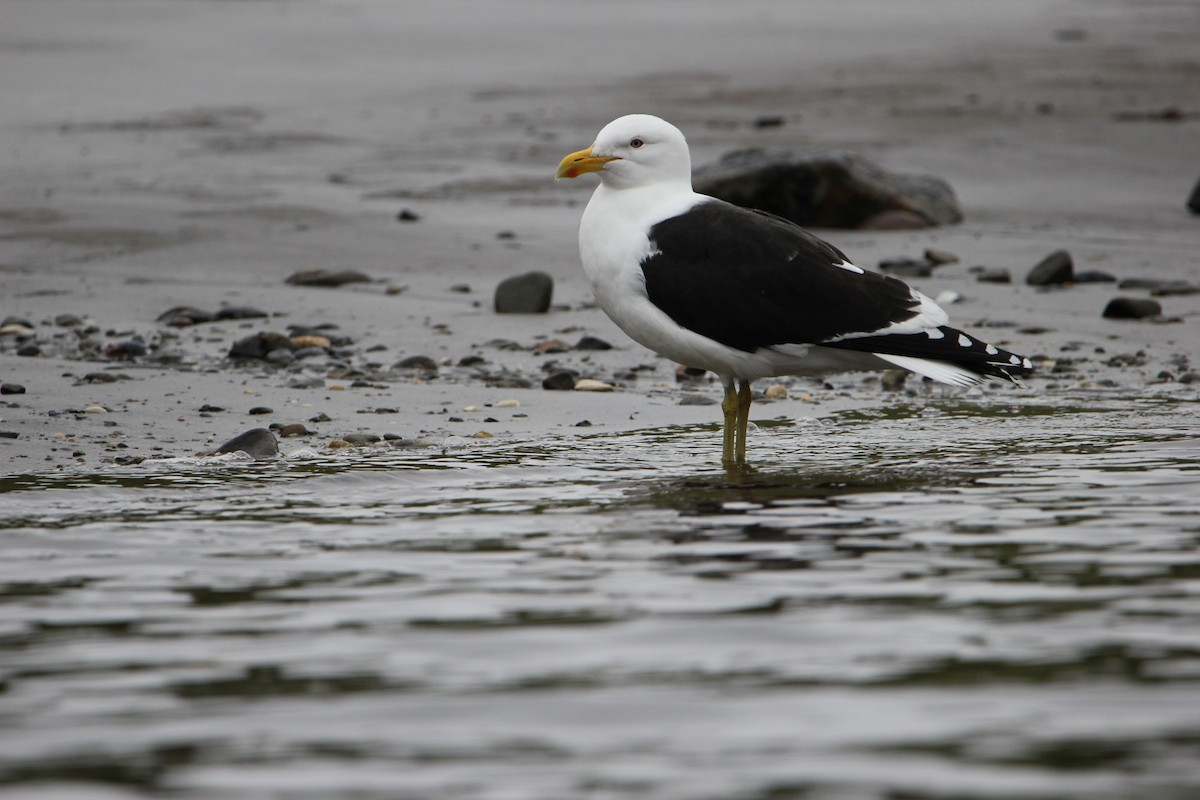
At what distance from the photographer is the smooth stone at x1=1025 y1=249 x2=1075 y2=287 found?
10.3m

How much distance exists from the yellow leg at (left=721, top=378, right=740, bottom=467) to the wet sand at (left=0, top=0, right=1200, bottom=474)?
12cm

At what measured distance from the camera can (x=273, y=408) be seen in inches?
301

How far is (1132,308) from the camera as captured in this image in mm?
9531

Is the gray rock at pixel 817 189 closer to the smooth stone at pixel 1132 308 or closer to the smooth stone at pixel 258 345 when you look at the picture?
the smooth stone at pixel 1132 308

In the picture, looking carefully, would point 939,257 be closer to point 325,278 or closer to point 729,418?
point 325,278

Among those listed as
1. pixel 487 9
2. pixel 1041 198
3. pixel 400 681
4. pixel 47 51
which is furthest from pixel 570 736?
pixel 487 9

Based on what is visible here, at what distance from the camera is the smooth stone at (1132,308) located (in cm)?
953

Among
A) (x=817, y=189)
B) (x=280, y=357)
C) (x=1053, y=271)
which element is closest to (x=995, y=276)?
(x=1053, y=271)

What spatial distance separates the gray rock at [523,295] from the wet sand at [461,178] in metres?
0.09

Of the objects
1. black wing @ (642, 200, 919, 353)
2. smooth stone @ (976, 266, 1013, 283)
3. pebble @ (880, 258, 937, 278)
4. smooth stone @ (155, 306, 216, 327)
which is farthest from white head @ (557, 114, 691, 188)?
smooth stone @ (976, 266, 1013, 283)

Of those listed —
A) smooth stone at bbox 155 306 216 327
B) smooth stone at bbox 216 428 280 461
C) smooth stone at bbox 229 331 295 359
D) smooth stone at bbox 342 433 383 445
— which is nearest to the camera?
smooth stone at bbox 216 428 280 461

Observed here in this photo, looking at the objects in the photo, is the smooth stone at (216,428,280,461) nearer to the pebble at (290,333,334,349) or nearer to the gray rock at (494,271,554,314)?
the pebble at (290,333,334,349)

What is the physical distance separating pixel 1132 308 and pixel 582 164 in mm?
3795

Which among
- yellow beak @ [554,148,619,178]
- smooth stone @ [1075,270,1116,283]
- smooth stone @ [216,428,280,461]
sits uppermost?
yellow beak @ [554,148,619,178]
